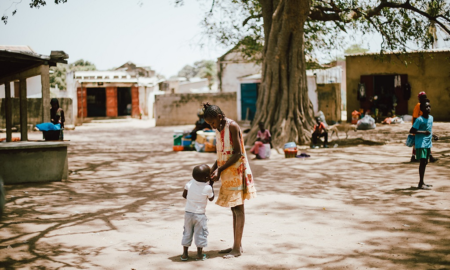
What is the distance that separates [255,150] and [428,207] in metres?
6.45

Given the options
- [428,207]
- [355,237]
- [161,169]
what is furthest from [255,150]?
[355,237]

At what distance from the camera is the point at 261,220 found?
21.1ft

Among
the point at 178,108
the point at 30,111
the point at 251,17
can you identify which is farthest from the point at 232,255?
the point at 178,108

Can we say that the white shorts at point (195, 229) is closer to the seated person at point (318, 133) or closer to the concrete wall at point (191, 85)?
the seated person at point (318, 133)

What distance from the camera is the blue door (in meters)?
28.4

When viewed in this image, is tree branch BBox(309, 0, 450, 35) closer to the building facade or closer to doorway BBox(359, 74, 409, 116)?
doorway BBox(359, 74, 409, 116)

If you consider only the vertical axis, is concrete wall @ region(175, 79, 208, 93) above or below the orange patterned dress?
above

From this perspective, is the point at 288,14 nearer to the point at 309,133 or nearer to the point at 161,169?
the point at 309,133

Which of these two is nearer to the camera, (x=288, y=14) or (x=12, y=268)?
(x=12, y=268)

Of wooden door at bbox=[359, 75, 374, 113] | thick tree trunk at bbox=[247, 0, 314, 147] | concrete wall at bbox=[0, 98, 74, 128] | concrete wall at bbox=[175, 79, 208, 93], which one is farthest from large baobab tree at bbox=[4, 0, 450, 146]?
concrete wall at bbox=[175, 79, 208, 93]

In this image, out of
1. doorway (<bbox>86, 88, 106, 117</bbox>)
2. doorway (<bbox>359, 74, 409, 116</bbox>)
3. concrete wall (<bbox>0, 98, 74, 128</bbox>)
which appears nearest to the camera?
doorway (<bbox>359, 74, 409, 116</bbox>)

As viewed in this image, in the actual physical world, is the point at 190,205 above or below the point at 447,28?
below

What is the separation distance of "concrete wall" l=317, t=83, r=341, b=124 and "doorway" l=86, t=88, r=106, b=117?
1999cm

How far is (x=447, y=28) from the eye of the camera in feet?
49.4
